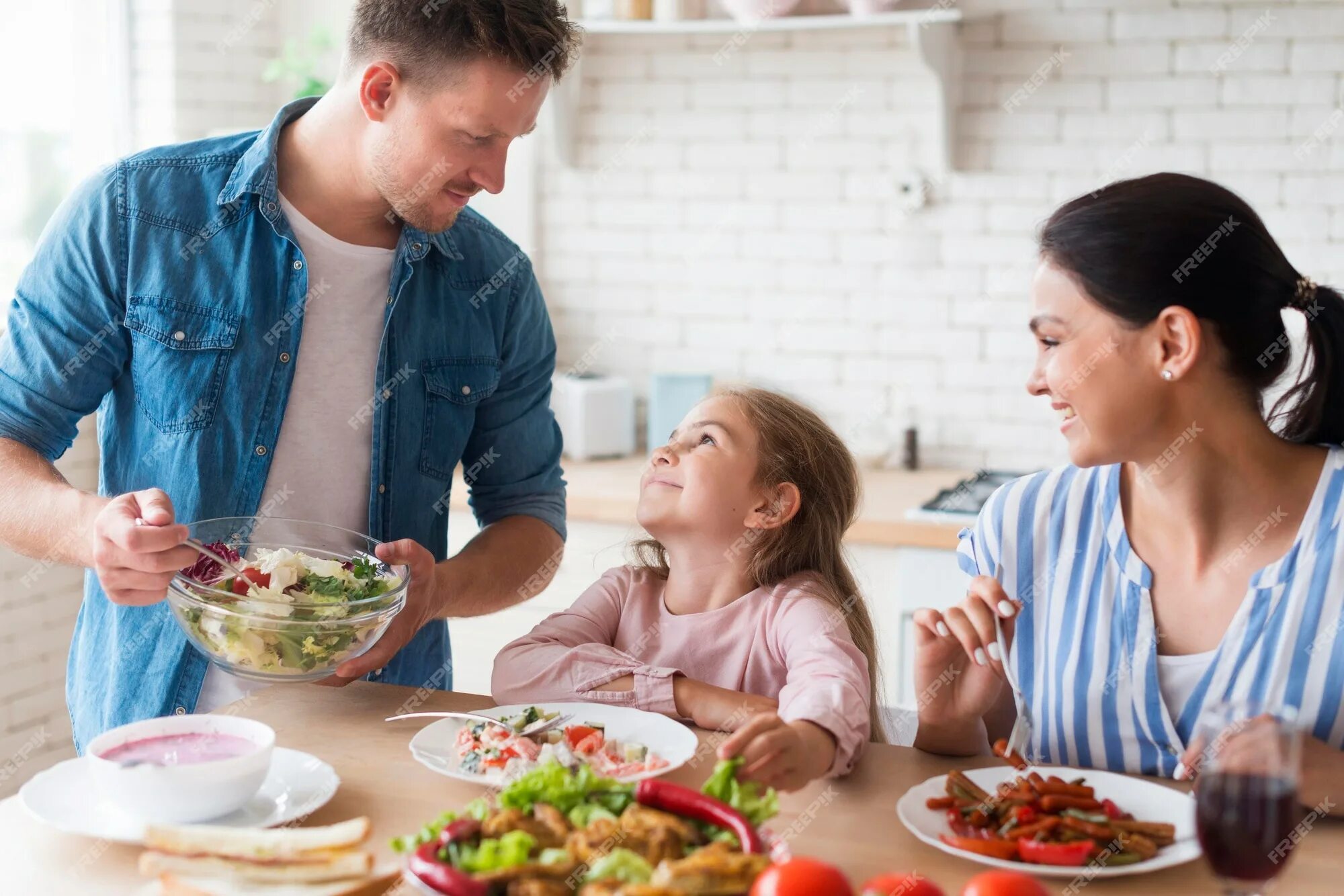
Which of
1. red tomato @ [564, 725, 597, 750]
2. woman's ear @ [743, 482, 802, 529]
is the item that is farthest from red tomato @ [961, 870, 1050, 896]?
woman's ear @ [743, 482, 802, 529]

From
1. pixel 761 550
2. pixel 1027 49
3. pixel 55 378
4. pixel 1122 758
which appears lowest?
pixel 1122 758

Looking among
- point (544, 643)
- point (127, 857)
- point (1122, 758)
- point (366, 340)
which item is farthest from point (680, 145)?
point (127, 857)

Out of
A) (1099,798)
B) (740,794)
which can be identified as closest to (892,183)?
(1099,798)

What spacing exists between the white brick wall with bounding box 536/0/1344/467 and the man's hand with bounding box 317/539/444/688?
2404 millimetres

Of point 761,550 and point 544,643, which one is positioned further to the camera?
point 761,550

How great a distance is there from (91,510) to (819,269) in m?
2.73

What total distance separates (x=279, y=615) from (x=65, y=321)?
65 centimetres

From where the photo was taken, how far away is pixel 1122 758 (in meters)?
1.72

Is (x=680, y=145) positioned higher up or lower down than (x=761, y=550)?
higher up

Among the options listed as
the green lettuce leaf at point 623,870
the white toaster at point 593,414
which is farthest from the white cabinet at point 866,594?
the green lettuce leaf at point 623,870

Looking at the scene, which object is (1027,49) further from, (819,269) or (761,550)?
(761,550)

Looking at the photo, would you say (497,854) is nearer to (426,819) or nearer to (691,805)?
(691,805)

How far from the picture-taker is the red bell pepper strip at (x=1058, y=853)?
4.25 ft

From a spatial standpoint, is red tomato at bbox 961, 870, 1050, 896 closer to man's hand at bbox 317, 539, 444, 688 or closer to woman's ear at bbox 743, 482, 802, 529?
man's hand at bbox 317, 539, 444, 688
